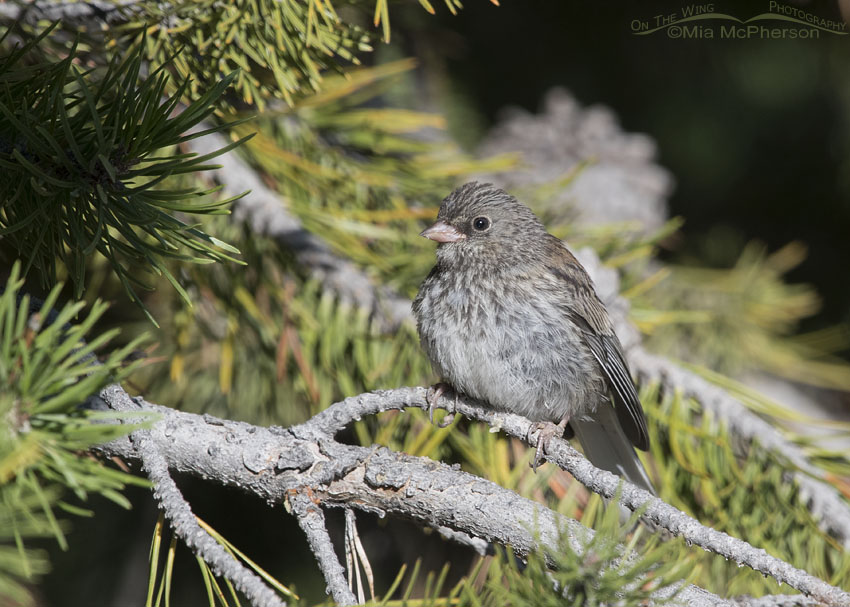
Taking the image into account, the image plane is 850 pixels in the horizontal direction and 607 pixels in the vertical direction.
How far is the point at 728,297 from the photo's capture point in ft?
11.4

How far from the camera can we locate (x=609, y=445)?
2627 mm

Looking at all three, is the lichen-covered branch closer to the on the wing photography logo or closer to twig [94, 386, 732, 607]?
twig [94, 386, 732, 607]

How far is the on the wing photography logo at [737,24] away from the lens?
12.3 ft

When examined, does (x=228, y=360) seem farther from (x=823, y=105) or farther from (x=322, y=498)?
A: (x=823, y=105)

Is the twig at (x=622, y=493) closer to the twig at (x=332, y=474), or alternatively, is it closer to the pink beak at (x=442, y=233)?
the twig at (x=332, y=474)

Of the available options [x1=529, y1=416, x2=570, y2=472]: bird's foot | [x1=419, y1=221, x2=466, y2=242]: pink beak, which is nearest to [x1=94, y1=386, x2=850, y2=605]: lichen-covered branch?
[x1=529, y1=416, x2=570, y2=472]: bird's foot

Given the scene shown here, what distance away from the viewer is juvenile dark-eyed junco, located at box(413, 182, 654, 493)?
2.34 meters

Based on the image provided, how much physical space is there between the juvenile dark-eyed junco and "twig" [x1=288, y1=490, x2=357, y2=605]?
34.4 inches

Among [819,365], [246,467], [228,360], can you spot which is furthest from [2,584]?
[819,365]

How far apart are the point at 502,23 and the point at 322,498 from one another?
3.46m

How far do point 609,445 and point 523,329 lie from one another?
1.94 feet

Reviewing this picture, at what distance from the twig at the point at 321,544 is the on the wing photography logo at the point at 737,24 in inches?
134

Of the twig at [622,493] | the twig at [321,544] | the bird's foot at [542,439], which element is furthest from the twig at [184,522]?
the bird's foot at [542,439]

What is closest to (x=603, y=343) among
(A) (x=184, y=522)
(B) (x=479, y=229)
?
(B) (x=479, y=229)
